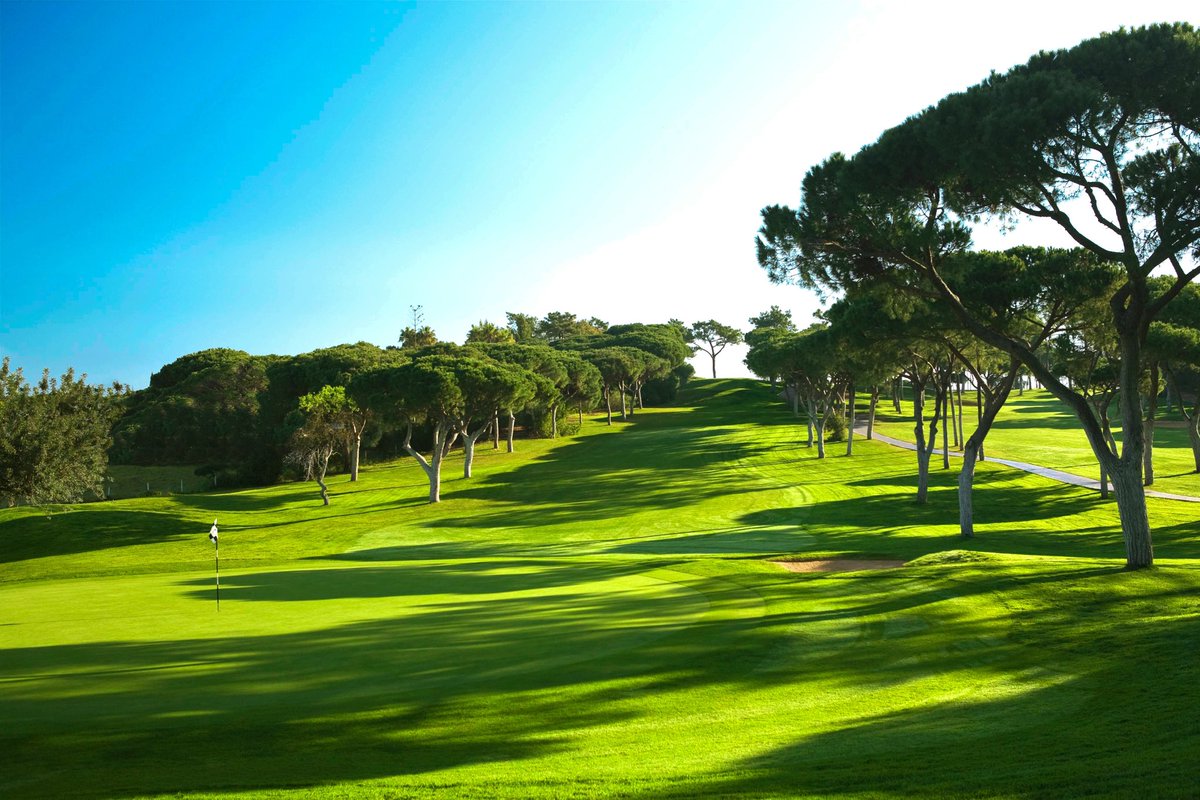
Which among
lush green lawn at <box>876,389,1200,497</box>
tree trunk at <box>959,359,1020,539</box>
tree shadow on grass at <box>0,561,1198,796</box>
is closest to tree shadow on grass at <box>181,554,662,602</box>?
tree shadow on grass at <box>0,561,1198,796</box>

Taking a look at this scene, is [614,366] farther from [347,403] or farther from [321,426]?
[321,426]

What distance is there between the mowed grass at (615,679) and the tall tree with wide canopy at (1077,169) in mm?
5309

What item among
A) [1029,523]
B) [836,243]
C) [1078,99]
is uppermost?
[1078,99]

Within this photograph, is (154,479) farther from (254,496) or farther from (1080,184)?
(1080,184)

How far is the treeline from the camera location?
2008 inches

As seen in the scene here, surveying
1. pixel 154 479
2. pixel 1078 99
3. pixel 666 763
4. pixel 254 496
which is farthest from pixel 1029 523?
pixel 154 479

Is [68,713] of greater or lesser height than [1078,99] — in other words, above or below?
below

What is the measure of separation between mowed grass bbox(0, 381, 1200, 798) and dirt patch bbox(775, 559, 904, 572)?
1.07m

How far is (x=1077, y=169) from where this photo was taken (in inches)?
674

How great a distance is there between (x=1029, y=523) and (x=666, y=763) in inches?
1252

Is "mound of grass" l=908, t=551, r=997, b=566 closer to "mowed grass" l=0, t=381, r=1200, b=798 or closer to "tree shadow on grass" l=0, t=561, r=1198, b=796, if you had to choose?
"mowed grass" l=0, t=381, r=1200, b=798

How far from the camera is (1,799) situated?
7.14 metres

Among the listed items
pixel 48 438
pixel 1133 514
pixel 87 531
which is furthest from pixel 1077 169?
pixel 87 531

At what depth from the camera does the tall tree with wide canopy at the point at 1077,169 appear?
16.2 m
